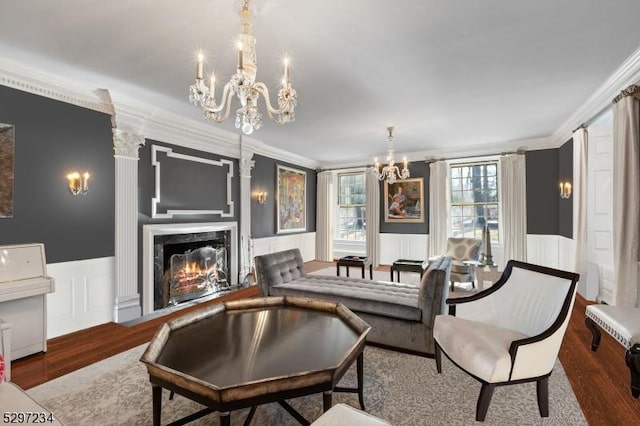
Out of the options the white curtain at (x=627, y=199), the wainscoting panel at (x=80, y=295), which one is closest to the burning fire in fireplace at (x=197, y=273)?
the wainscoting panel at (x=80, y=295)

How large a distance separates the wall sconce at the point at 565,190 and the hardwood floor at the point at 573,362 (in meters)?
2.33

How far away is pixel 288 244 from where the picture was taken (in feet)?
24.6

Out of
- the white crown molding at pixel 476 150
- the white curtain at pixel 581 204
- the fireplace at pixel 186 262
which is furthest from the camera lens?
the white crown molding at pixel 476 150

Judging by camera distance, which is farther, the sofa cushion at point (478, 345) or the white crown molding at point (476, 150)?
the white crown molding at point (476, 150)

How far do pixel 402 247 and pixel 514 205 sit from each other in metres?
2.58

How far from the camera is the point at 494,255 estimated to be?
21.8ft

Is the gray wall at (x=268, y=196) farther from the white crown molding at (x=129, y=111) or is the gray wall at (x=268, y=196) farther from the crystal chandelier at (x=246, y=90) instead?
the crystal chandelier at (x=246, y=90)

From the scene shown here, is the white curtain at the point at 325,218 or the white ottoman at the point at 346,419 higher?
the white curtain at the point at 325,218

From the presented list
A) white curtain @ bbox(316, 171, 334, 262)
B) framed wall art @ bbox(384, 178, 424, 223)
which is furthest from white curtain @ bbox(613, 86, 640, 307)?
white curtain @ bbox(316, 171, 334, 262)

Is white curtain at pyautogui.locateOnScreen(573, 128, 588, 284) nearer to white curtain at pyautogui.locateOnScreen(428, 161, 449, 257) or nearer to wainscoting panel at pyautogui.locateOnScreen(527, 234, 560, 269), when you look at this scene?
wainscoting panel at pyautogui.locateOnScreen(527, 234, 560, 269)

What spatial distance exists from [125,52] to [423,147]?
5.81 m

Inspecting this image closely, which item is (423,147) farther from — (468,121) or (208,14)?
(208,14)

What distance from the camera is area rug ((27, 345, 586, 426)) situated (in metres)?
2.01

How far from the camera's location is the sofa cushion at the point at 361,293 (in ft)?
9.89
